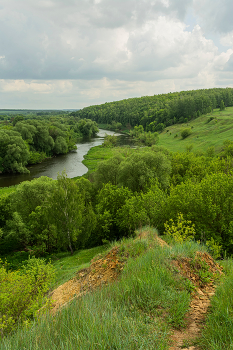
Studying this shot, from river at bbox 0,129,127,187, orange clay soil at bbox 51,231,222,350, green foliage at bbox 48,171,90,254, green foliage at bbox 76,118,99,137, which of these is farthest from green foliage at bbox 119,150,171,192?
green foliage at bbox 76,118,99,137

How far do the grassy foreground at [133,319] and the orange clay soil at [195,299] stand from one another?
17 cm

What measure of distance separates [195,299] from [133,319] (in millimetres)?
2289

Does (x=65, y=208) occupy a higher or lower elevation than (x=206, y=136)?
lower

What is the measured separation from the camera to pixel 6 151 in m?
55.7

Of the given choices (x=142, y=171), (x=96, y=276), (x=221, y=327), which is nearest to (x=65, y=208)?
(x=96, y=276)

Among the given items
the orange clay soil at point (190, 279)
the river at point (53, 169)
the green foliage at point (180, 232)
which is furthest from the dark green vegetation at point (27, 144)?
the orange clay soil at point (190, 279)

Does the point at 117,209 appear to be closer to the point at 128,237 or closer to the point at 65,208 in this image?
the point at 65,208

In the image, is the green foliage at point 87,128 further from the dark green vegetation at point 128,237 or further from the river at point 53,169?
the dark green vegetation at point 128,237

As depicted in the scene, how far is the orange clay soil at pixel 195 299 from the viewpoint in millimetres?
4125

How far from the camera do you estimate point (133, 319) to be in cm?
448

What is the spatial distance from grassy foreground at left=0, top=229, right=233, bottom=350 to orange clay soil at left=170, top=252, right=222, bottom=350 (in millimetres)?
170

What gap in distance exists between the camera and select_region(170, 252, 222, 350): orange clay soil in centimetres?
412

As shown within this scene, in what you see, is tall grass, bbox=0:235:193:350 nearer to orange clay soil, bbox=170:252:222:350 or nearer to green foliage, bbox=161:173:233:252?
orange clay soil, bbox=170:252:222:350

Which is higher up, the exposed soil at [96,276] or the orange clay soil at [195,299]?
the orange clay soil at [195,299]
